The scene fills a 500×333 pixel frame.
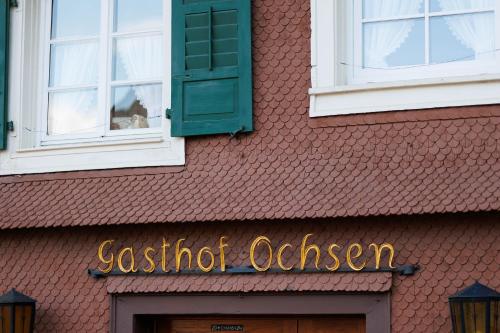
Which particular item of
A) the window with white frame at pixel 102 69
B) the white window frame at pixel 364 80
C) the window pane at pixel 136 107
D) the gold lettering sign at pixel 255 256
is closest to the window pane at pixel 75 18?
the window with white frame at pixel 102 69

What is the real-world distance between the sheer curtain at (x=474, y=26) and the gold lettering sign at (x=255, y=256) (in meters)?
1.65

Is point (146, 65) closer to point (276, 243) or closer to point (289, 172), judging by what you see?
point (289, 172)

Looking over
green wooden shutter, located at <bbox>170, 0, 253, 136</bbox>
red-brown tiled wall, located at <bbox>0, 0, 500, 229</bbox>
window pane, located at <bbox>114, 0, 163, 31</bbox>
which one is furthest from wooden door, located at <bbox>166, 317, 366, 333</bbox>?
window pane, located at <bbox>114, 0, 163, 31</bbox>

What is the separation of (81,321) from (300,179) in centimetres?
212

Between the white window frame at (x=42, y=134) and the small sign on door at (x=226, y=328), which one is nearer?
the small sign on door at (x=226, y=328)

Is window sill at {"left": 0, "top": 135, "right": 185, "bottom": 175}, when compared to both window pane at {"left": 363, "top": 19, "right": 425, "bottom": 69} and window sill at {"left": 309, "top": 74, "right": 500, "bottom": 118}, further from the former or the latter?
window pane at {"left": 363, "top": 19, "right": 425, "bottom": 69}

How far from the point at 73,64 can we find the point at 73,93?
252mm

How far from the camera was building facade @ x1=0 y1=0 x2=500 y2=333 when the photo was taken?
29.9ft

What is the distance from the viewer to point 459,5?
9602mm

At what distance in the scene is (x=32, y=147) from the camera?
10.6 metres

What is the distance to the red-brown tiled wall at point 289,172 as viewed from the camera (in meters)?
9.08

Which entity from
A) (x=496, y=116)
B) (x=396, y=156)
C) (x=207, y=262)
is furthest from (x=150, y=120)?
(x=496, y=116)

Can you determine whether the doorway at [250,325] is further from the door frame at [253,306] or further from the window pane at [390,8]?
the window pane at [390,8]

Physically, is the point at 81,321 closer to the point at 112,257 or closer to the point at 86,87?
the point at 112,257
